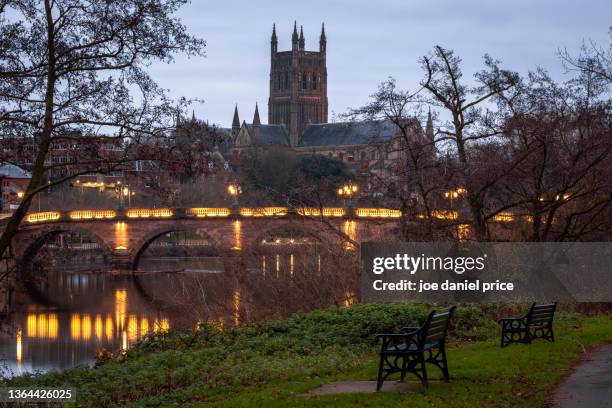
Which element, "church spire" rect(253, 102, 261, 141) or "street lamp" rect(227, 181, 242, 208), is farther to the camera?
"church spire" rect(253, 102, 261, 141)

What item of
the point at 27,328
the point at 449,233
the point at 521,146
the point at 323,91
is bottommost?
the point at 27,328

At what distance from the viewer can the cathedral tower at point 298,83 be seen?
185 m

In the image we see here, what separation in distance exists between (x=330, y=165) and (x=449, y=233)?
82.6 meters

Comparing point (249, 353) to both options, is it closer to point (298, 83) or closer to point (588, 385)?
point (588, 385)

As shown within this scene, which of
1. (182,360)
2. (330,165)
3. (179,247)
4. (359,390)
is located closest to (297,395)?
(359,390)

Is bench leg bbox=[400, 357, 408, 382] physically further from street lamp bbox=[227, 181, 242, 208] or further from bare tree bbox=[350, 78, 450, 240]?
street lamp bbox=[227, 181, 242, 208]

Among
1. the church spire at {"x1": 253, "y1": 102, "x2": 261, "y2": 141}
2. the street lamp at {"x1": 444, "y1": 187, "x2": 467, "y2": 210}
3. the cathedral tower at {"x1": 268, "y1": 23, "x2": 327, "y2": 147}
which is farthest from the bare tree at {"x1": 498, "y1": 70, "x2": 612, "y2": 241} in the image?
the cathedral tower at {"x1": 268, "y1": 23, "x2": 327, "y2": 147}

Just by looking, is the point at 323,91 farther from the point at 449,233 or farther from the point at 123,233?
the point at 449,233

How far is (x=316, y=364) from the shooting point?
15.2m

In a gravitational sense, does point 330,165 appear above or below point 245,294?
above

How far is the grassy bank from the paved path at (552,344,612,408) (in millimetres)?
236

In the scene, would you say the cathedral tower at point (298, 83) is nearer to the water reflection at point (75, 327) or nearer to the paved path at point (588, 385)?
the water reflection at point (75, 327)

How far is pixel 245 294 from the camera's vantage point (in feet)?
101

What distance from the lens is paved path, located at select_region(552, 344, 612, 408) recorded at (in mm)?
11703
